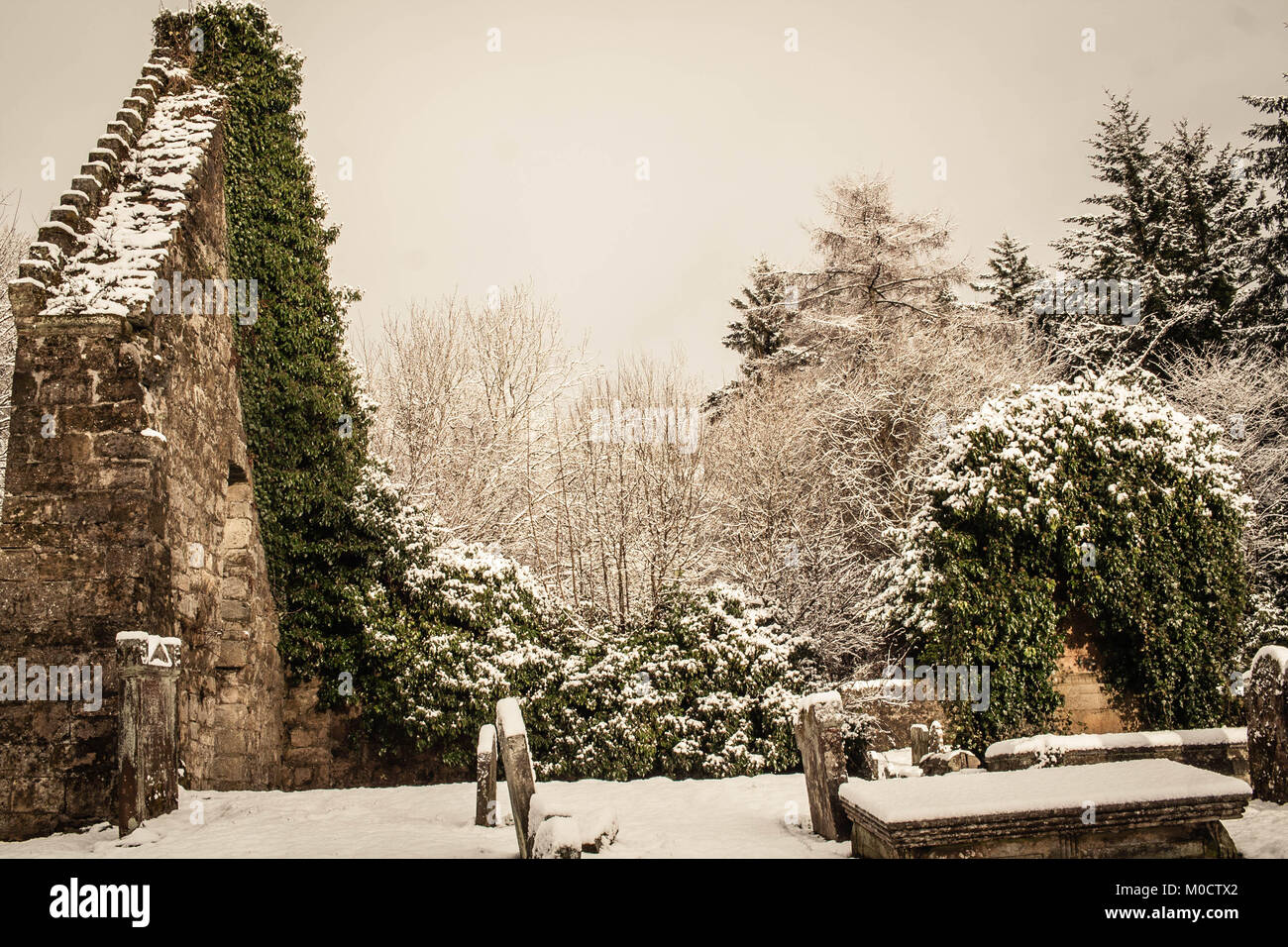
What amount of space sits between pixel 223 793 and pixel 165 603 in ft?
6.08

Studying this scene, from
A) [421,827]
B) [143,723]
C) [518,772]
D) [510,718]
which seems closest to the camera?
[518,772]

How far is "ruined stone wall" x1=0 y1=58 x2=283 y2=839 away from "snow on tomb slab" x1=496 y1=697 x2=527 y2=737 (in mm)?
2832

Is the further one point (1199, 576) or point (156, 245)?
point (1199, 576)

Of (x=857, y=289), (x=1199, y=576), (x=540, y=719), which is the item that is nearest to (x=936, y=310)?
(x=857, y=289)

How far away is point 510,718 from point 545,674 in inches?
176

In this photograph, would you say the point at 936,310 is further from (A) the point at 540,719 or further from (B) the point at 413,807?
(B) the point at 413,807

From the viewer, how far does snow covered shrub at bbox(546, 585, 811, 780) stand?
399 inches

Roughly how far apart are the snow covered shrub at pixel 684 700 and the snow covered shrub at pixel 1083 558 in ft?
6.85

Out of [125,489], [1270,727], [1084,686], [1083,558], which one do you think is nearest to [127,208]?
[125,489]

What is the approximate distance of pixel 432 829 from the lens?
6625 mm

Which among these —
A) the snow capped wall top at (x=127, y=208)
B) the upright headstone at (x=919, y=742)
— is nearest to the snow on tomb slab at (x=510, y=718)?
the snow capped wall top at (x=127, y=208)

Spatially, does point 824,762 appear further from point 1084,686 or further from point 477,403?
point 477,403
